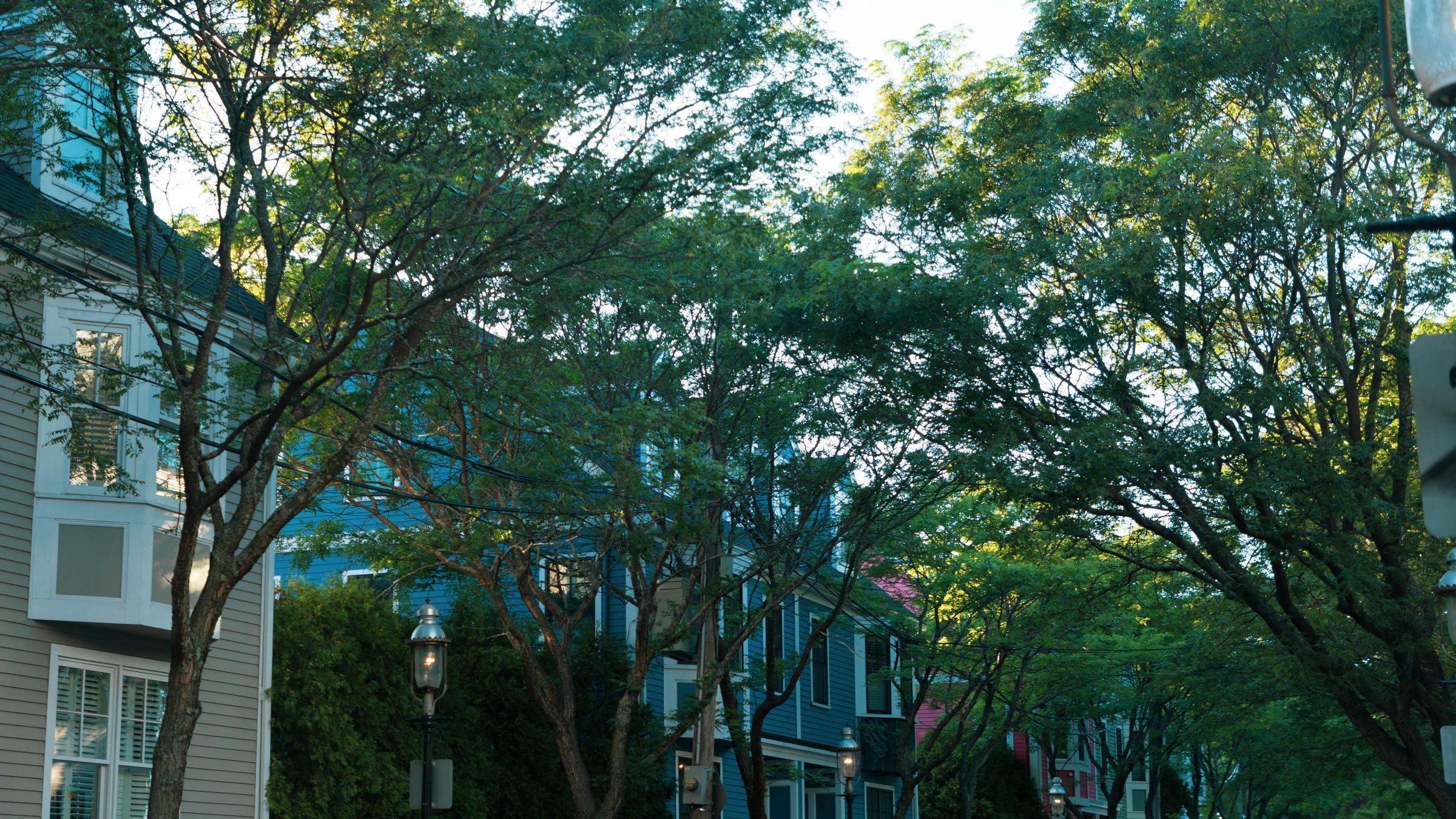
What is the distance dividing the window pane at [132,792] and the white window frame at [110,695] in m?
0.13

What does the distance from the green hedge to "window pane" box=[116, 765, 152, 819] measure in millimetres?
1463

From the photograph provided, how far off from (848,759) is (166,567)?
15553mm

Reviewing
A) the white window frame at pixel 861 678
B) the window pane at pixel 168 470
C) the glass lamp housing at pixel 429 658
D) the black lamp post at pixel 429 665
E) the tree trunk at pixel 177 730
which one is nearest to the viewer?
the tree trunk at pixel 177 730

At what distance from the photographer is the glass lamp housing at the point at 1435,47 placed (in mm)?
3945

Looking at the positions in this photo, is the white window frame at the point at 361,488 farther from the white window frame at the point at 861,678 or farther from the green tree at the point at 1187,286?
the white window frame at the point at 861,678

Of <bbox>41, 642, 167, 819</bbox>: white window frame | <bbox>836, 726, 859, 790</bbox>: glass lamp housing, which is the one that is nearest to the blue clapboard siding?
<bbox>836, 726, 859, 790</bbox>: glass lamp housing

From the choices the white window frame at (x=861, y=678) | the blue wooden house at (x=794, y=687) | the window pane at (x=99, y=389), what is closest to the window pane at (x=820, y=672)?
the blue wooden house at (x=794, y=687)

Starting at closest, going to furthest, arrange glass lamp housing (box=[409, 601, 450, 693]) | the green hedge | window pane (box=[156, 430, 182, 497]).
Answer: glass lamp housing (box=[409, 601, 450, 693]), window pane (box=[156, 430, 182, 497]), the green hedge

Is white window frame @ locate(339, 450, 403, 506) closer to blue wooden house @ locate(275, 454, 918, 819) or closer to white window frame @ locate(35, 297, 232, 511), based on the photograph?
blue wooden house @ locate(275, 454, 918, 819)

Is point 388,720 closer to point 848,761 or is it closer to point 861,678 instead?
point 848,761

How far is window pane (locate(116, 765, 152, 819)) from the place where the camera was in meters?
14.5

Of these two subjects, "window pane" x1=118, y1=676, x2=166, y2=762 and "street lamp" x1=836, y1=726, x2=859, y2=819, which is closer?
"window pane" x1=118, y1=676, x2=166, y2=762

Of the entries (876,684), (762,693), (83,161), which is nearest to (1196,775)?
(876,684)

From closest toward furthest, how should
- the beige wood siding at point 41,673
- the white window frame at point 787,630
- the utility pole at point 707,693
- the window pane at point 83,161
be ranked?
the window pane at point 83,161, the beige wood siding at point 41,673, the utility pole at point 707,693, the white window frame at point 787,630
